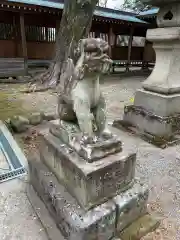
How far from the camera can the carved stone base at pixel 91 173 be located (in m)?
1.44

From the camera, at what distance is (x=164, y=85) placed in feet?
11.1

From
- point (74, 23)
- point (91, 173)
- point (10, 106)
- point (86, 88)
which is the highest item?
point (74, 23)

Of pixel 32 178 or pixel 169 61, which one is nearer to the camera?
pixel 32 178

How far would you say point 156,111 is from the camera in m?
3.48

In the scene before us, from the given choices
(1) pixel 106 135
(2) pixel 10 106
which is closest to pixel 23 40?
(2) pixel 10 106

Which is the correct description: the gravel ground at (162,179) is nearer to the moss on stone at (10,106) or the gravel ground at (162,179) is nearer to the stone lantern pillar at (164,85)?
the stone lantern pillar at (164,85)

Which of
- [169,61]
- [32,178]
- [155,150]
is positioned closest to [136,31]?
[169,61]

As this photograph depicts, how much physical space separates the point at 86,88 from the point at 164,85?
2315 mm

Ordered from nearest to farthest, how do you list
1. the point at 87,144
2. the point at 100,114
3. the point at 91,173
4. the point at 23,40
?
the point at 91,173 < the point at 87,144 < the point at 100,114 < the point at 23,40

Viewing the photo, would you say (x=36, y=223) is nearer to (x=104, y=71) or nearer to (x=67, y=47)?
(x=104, y=71)

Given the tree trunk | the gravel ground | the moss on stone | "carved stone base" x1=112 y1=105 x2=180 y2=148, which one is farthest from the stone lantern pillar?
the tree trunk

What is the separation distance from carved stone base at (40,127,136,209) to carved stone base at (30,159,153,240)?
5 centimetres

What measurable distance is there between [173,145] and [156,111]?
62cm

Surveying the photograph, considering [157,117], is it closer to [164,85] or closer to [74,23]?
[164,85]
